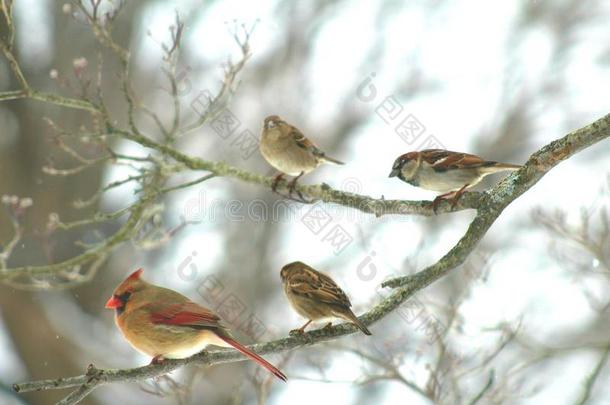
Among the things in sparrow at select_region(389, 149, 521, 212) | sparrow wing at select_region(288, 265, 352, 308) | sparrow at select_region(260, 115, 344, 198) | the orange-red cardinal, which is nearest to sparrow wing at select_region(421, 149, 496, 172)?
sparrow at select_region(389, 149, 521, 212)

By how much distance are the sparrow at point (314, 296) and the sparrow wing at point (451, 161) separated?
3.53ft

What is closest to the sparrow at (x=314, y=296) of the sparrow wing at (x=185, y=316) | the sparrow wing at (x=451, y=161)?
the sparrow wing at (x=185, y=316)

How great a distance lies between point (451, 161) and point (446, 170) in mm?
91

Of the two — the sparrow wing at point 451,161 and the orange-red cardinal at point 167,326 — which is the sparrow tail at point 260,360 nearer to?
the orange-red cardinal at point 167,326

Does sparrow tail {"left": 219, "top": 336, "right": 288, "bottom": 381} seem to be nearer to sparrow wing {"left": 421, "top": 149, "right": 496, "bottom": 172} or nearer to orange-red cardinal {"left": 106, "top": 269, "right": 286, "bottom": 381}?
orange-red cardinal {"left": 106, "top": 269, "right": 286, "bottom": 381}

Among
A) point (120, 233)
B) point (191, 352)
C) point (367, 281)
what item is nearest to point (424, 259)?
point (367, 281)

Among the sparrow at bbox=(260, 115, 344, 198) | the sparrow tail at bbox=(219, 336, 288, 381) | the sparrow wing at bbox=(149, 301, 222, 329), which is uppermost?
the sparrow at bbox=(260, 115, 344, 198)

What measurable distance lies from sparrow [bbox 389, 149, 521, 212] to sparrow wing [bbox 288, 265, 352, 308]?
0.94m

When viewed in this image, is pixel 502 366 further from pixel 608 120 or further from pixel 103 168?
pixel 103 168

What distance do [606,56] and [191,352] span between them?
42.4ft

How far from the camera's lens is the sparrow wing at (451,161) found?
5.15 m

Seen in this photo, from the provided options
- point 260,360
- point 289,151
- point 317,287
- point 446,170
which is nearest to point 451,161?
point 446,170

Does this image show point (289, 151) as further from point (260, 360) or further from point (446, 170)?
point (260, 360)

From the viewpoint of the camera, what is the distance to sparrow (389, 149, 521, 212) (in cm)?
510
